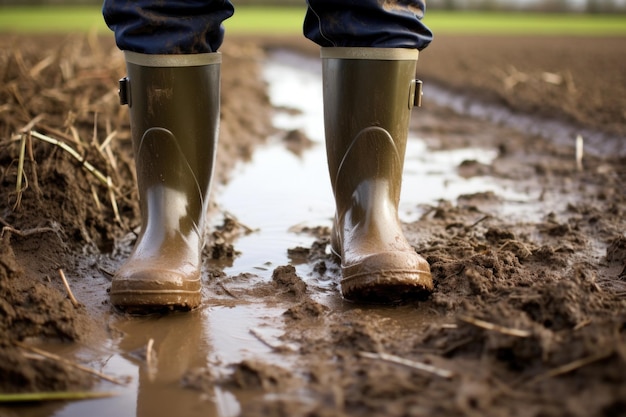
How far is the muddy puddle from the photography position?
1.31 m

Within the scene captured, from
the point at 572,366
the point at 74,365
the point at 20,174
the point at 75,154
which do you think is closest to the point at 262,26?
the point at 75,154

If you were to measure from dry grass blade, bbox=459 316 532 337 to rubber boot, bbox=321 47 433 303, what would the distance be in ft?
1.12

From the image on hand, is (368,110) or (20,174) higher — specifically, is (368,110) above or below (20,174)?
above

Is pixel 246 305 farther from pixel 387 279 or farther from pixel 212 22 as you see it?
pixel 212 22

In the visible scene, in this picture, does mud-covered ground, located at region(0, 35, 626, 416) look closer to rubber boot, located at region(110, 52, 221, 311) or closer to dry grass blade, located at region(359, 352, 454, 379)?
dry grass blade, located at region(359, 352, 454, 379)

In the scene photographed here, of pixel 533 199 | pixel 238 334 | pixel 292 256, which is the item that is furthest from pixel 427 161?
pixel 238 334

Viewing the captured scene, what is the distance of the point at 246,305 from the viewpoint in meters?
1.74

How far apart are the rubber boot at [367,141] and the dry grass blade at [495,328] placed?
1.12ft

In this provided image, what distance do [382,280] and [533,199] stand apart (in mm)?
1316

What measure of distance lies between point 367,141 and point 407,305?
0.41 metres

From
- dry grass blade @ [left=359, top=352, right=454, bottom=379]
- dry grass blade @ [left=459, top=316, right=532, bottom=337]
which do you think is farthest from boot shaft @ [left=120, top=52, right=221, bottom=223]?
dry grass blade @ [left=459, top=316, right=532, bottom=337]

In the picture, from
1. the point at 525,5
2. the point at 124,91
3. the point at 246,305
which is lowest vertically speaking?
the point at 525,5

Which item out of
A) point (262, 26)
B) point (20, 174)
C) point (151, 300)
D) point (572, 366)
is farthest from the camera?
point (262, 26)

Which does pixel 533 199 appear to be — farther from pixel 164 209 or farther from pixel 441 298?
pixel 164 209
